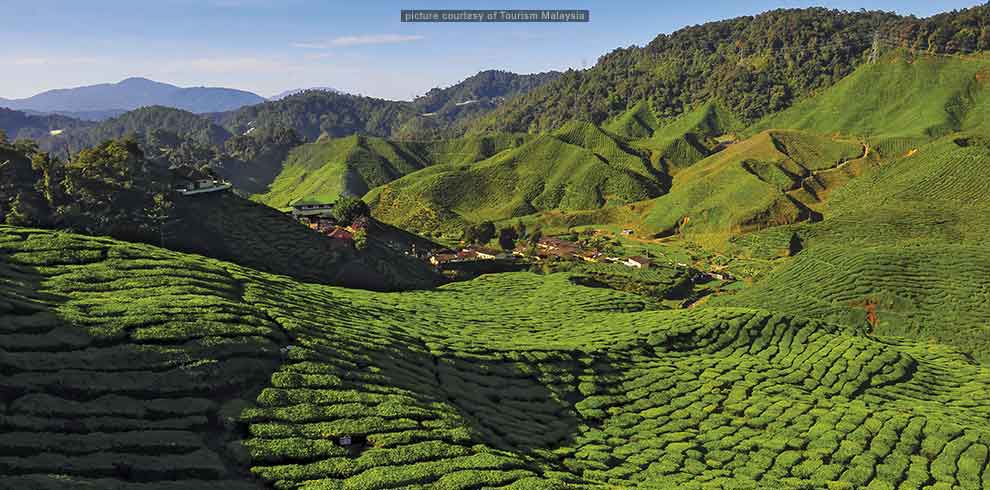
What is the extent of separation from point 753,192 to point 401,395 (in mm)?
163139

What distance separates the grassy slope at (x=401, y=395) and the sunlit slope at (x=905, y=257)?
2769cm

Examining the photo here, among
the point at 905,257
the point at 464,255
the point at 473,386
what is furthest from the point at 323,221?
the point at 905,257

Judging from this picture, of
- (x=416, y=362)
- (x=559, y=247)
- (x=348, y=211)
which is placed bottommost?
(x=559, y=247)

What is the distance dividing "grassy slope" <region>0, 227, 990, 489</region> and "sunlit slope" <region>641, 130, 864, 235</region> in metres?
98.2

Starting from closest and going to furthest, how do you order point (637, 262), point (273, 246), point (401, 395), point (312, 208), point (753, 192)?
1. point (401, 395)
2. point (273, 246)
3. point (312, 208)
4. point (637, 262)
5. point (753, 192)

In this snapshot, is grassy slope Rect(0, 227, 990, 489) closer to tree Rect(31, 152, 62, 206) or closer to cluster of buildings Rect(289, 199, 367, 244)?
cluster of buildings Rect(289, 199, 367, 244)

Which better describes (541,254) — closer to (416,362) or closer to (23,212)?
(416,362)

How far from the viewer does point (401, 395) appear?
34.2m

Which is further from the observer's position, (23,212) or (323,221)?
(323,221)

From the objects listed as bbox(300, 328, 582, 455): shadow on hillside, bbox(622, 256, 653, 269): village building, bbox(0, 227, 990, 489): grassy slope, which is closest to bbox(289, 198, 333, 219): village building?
bbox(0, 227, 990, 489): grassy slope

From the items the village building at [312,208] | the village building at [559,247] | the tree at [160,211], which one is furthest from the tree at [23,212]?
the village building at [559,247]

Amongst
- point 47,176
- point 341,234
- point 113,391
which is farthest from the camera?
point 341,234

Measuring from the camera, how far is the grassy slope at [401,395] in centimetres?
2580

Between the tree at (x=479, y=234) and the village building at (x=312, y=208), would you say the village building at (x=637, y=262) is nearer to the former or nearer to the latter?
the tree at (x=479, y=234)
